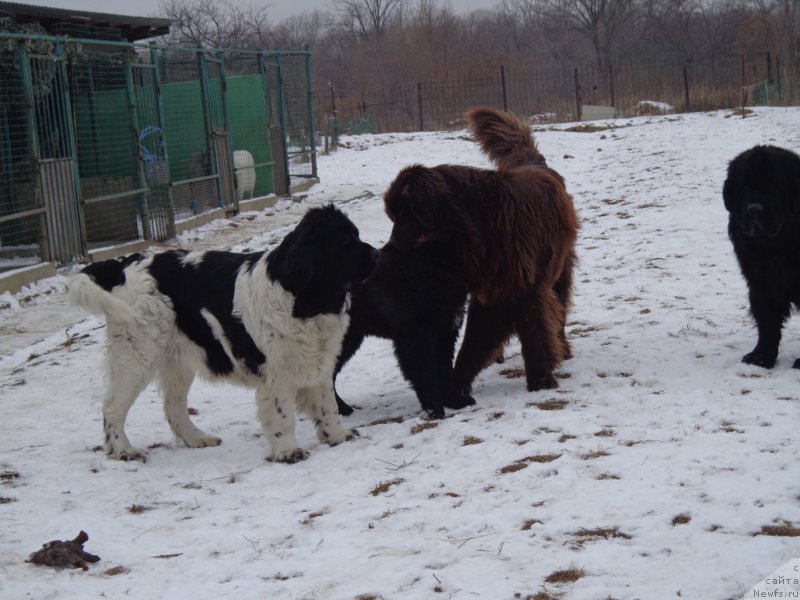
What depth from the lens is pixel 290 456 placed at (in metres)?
4.89

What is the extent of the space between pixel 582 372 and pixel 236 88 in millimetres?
12311

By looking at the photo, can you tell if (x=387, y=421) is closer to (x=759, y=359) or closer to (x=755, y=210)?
(x=759, y=359)

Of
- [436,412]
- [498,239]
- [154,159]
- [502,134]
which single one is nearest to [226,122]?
[154,159]

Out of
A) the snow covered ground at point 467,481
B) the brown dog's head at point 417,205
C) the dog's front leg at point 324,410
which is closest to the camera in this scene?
the snow covered ground at point 467,481

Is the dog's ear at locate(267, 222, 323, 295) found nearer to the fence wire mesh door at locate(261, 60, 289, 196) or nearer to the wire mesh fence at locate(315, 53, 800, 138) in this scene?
the fence wire mesh door at locate(261, 60, 289, 196)

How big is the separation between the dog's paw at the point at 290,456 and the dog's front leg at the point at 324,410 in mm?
263

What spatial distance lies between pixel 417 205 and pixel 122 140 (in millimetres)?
9182

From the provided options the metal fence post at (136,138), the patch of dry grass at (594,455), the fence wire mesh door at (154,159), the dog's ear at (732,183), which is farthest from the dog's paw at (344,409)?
the fence wire mesh door at (154,159)

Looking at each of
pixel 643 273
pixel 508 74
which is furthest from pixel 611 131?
pixel 643 273

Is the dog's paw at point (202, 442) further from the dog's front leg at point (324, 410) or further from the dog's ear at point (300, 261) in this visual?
the dog's ear at point (300, 261)

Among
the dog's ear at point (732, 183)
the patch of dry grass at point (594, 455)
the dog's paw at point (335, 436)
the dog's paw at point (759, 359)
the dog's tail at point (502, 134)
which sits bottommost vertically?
the dog's paw at point (335, 436)

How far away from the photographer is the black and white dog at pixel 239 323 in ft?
16.0

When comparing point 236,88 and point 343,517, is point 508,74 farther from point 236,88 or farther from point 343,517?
point 343,517

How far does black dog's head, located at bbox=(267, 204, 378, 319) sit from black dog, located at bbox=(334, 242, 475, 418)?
46 centimetres
